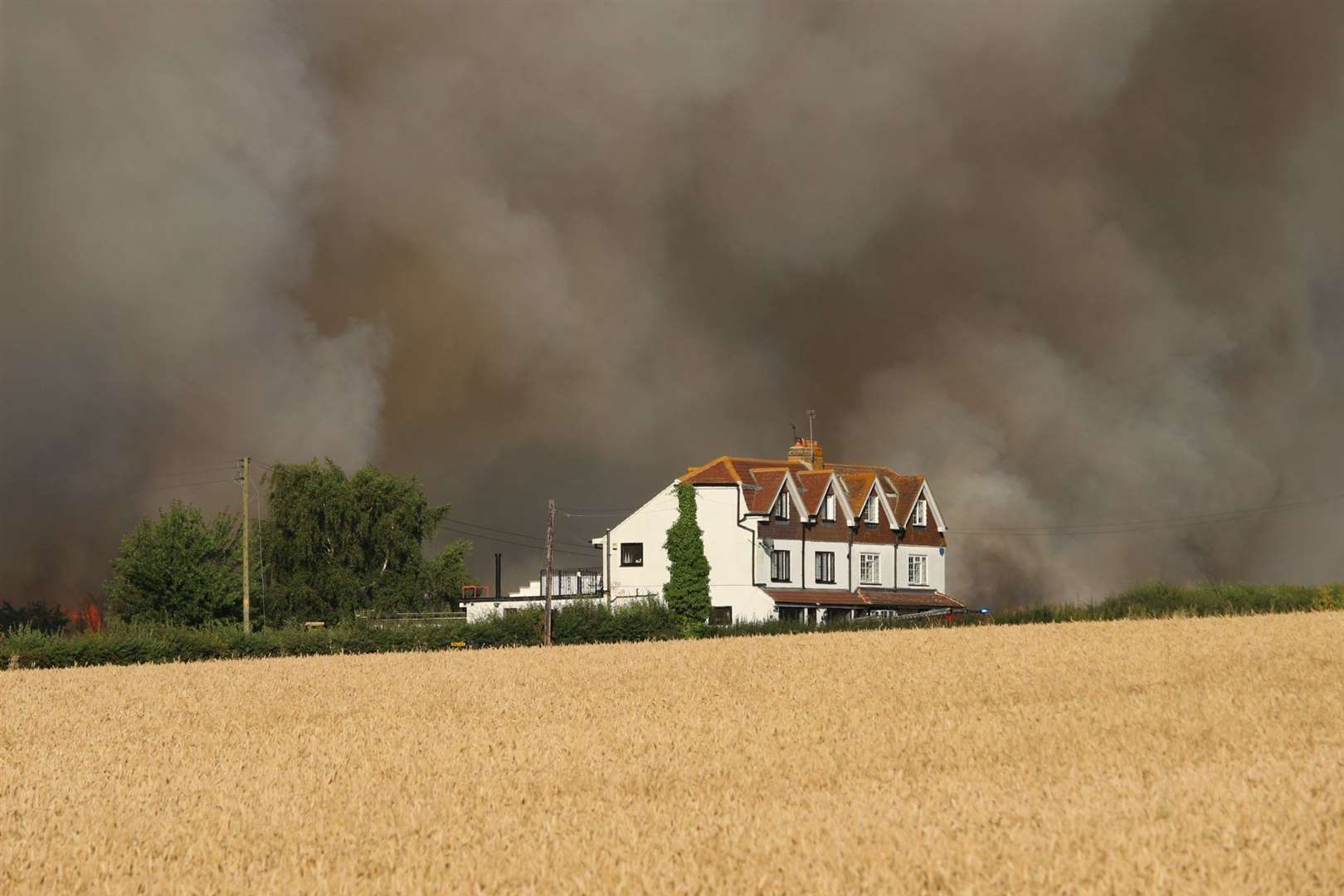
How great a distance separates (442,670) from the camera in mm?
41438

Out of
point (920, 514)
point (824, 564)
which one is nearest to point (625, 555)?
point (824, 564)

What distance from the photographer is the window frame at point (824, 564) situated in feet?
291

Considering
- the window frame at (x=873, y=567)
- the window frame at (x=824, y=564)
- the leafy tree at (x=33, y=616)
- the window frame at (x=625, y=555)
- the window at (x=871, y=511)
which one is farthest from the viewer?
the leafy tree at (x=33, y=616)

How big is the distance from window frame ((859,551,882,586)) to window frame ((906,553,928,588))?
2.92 m

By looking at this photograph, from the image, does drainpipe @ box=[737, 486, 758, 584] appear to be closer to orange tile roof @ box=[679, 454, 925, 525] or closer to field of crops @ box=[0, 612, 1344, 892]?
orange tile roof @ box=[679, 454, 925, 525]

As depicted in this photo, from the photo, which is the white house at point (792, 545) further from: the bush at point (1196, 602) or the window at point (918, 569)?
the bush at point (1196, 602)

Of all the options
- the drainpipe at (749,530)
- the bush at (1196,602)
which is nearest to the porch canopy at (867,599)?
the drainpipe at (749,530)

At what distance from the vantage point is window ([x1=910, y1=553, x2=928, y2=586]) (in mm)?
94188

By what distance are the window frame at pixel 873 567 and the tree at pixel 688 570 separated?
11700 millimetres

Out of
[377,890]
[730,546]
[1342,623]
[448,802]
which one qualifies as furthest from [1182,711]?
[730,546]

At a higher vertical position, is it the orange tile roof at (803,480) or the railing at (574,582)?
the orange tile roof at (803,480)

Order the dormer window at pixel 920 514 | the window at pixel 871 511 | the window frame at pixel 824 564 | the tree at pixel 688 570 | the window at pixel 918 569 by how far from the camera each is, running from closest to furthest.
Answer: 1. the tree at pixel 688 570
2. the window frame at pixel 824 564
3. the window at pixel 871 511
4. the window at pixel 918 569
5. the dormer window at pixel 920 514

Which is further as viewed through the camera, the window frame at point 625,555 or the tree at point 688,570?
the window frame at point 625,555

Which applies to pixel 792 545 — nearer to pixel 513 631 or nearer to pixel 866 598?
pixel 866 598
